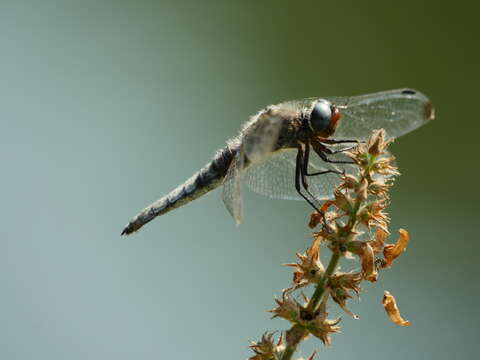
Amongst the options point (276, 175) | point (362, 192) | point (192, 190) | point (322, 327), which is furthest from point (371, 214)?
point (192, 190)

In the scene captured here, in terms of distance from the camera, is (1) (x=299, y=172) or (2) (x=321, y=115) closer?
(2) (x=321, y=115)

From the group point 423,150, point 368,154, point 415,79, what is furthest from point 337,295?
point 415,79

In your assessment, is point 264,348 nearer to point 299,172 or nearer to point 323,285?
point 323,285

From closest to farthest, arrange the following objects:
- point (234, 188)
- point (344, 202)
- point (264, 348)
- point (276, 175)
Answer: point (264, 348) → point (344, 202) → point (234, 188) → point (276, 175)

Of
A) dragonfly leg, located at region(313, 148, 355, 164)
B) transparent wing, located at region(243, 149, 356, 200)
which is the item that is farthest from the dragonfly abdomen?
dragonfly leg, located at region(313, 148, 355, 164)

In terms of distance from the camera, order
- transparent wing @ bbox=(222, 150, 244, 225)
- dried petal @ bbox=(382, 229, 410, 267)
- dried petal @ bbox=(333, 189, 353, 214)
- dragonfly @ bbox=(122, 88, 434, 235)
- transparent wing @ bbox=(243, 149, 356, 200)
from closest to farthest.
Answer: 1. dried petal @ bbox=(333, 189, 353, 214)
2. dried petal @ bbox=(382, 229, 410, 267)
3. transparent wing @ bbox=(222, 150, 244, 225)
4. dragonfly @ bbox=(122, 88, 434, 235)
5. transparent wing @ bbox=(243, 149, 356, 200)

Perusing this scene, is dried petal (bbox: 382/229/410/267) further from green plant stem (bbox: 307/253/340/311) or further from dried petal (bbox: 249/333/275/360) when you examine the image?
dried petal (bbox: 249/333/275/360)

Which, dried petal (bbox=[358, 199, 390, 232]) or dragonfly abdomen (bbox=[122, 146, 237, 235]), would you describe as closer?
dried petal (bbox=[358, 199, 390, 232])

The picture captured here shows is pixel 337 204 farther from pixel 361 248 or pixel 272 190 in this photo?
pixel 272 190
